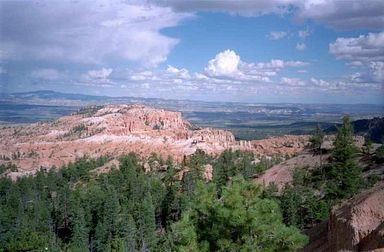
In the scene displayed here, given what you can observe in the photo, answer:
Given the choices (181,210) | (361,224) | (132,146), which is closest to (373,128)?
(132,146)

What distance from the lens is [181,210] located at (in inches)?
2564

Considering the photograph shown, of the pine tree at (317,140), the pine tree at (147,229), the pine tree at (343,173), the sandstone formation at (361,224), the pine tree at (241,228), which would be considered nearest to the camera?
the sandstone formation at (361,224)

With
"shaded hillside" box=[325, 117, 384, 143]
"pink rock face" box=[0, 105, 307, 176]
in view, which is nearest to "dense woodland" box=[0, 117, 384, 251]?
"pink rock face" box=[0, 105, 307, 176]

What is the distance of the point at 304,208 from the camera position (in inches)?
2238

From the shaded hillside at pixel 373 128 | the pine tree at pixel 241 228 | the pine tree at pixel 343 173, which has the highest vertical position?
the pine tree at pixel 241 228

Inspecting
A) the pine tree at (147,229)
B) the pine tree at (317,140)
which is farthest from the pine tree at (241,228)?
the pine tree at (317,140)

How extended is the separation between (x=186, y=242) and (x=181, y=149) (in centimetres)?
13801

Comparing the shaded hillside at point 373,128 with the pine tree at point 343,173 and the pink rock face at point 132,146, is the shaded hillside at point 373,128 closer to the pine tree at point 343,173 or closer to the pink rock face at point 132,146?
the pink rock face at point 132,146

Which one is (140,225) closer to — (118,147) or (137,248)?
(137,248)

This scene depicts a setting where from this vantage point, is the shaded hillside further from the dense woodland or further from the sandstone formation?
the sandstone formation

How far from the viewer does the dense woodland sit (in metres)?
17.4

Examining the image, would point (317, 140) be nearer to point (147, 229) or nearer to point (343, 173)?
point (147, 229)

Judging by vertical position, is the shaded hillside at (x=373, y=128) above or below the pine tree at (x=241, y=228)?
below

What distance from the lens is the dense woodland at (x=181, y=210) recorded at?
1741cm
